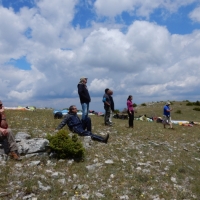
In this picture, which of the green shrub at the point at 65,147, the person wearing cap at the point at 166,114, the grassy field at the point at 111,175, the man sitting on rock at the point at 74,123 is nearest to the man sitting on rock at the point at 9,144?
the grassy field at the point at 111,175

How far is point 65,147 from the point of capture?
11.0 metres

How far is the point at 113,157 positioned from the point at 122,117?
1893 cm


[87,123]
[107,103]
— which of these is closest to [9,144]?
[87,123]

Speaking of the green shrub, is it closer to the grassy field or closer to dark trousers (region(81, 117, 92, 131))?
the grassy field

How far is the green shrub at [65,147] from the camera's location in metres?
11.0

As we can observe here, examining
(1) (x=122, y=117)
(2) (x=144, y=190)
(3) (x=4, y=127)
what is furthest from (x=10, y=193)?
(1) (x=122, y=117)

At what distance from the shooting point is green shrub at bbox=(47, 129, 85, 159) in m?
11.0

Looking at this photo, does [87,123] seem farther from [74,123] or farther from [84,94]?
[84,94]

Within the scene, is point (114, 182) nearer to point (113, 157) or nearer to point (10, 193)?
point (113, 157)

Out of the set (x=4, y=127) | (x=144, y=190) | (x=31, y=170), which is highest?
(x=4, y=127)

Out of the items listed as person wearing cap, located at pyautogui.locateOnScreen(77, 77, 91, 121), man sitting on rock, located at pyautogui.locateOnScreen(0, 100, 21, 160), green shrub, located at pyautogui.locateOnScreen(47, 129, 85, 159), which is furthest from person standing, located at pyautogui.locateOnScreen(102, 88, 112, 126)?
man sitting on rock, located at pyautogui.locateOnScreen(0, 100, 21, 160)

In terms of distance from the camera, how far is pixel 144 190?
377 inches

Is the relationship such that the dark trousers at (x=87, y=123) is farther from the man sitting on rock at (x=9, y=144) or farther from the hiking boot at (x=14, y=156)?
the hiking boot at (x=14, y=156)

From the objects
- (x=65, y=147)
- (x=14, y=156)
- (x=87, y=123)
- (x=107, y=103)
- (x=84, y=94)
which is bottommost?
(x=14, y=156)
